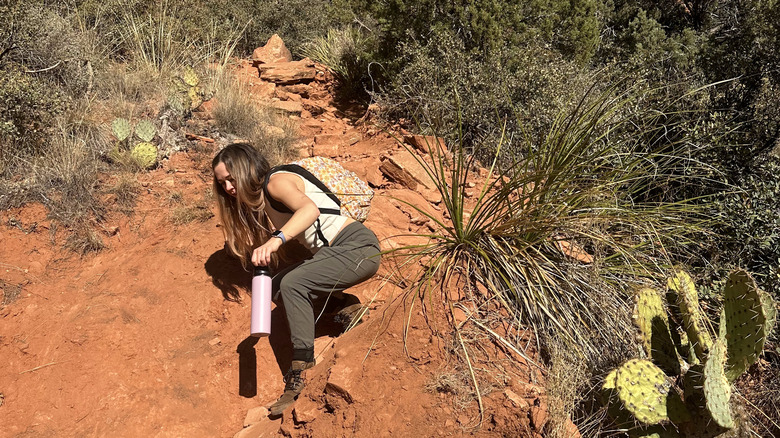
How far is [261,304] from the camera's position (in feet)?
10.5

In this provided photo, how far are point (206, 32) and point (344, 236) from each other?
640cm

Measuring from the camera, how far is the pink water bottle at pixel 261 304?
10.4ft

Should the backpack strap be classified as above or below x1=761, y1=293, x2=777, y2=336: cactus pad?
below

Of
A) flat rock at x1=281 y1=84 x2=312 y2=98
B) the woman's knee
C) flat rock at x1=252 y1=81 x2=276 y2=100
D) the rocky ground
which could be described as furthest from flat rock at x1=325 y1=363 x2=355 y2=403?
flat rock at x1=281 y1=84 x2=312 y2=98

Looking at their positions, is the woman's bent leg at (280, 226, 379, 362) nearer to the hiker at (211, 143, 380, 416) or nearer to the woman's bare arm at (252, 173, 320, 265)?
the hiker at (211, 143, 380, 416)

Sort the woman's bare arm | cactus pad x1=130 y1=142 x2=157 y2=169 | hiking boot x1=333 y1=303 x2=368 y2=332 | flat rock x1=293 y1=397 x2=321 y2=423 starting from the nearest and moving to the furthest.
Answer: flat rock x1=293 y1=397 x2=321 y2=423 < the woman's bare arm < hiking boot x1=333 y1=303 x2=368 y2=332 < cactus pad x1=130 y1=142 x2=157 y2=169

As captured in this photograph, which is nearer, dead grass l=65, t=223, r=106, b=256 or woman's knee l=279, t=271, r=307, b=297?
woman's knee l=279, t=271, r=307, b=297

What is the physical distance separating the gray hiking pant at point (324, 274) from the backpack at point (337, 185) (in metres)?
0.23

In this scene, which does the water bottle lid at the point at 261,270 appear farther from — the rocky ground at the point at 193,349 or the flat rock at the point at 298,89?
the flat rock at the point at 298,89

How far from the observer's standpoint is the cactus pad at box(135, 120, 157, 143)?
555 cm

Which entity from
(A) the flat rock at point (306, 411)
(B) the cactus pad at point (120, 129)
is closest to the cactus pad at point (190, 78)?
(B) the cactus pad at point (120, 129)

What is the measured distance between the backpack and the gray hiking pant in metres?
0.23

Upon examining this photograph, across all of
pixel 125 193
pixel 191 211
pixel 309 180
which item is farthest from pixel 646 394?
pixel 125 193

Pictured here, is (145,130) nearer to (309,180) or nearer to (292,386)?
(309,180)
